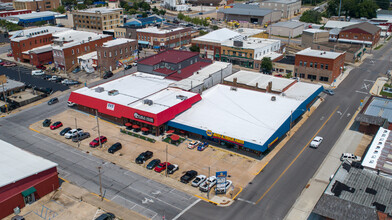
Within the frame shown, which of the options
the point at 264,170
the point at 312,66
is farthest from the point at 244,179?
the point at 312,66

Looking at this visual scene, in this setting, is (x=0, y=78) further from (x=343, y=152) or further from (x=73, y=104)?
(x=343, y=152)

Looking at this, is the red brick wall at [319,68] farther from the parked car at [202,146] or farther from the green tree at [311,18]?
the green tree at [311,18]

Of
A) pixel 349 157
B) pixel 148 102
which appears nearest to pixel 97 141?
pixel 148 102

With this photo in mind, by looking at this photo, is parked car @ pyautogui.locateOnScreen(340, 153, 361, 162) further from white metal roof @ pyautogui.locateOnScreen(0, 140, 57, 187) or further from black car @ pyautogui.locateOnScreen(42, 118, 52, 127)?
black car @ pyautogui.locateOnScreen(42, 118, 52, 127)

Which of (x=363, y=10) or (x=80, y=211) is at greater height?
(x=363, y=10)

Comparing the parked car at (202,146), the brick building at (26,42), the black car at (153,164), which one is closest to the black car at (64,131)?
the black car at (153,164)

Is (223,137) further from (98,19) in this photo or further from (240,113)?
(98,19)

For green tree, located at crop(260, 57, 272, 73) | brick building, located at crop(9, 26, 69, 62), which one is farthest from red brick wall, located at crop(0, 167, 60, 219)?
brick building, located at crop(9, 26, 69, 62)
